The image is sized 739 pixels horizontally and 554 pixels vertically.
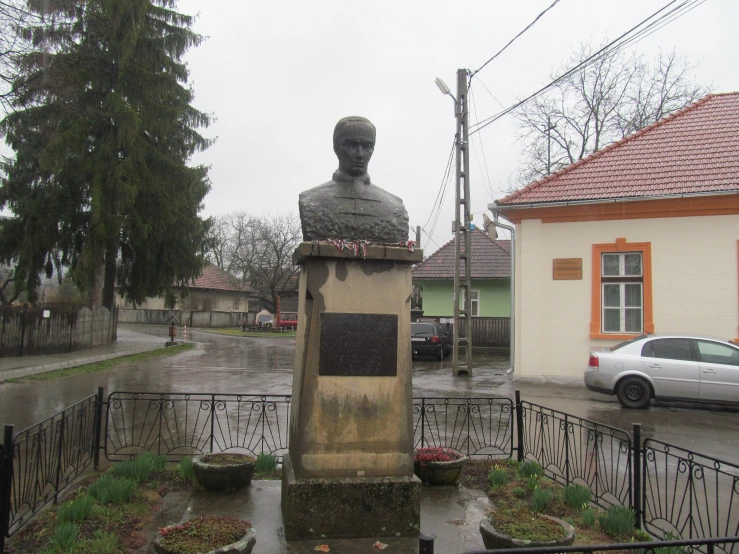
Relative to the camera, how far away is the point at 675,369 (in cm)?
1142

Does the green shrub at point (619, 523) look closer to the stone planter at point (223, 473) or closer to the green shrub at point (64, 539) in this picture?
the stone planter at point (223, 473)

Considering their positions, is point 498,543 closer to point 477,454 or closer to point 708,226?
point 477,454

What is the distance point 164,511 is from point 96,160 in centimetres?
1966

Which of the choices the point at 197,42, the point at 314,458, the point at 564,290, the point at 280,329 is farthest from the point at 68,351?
the point at 280,329

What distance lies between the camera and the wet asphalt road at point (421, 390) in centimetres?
951

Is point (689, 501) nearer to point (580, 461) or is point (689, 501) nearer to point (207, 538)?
point (580, 461)

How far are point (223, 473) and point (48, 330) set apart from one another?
54.8ft

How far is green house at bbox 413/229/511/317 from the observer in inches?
1088

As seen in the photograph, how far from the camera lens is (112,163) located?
21.7m

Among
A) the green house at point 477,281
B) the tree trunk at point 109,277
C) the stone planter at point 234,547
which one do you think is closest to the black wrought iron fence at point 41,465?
the stone planter at point 234,547

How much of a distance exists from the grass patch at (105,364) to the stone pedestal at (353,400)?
1246 cm

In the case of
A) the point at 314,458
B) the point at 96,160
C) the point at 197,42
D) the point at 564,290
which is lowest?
the point at 314,458

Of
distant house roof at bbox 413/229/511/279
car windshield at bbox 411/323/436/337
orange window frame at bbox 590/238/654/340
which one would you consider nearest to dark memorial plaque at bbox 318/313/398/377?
orange window frame at bbox 590/238/654/340

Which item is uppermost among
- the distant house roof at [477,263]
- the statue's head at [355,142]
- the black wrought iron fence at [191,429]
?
the distant house roof at [477,263]
